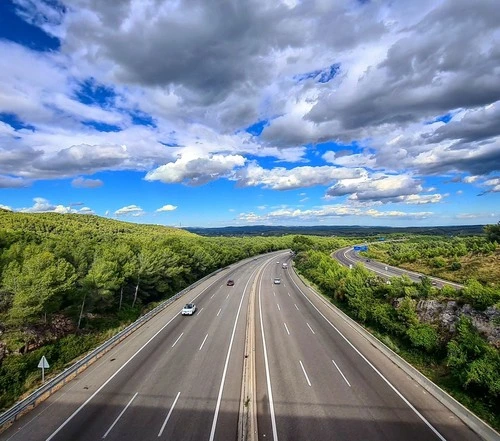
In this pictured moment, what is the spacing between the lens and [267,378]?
22.0 meters

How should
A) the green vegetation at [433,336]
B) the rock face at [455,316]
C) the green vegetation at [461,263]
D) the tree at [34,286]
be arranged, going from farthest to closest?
the green vegetation at [461,263]
the tree at [34,286]
the rock face at [455,316]
the green vegetation at [433,336]

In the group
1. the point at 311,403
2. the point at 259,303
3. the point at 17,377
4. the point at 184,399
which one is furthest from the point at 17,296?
the point at 259,303

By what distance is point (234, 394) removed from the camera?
1975 centimetres

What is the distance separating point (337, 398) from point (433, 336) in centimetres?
1249

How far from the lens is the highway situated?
52.0 feet

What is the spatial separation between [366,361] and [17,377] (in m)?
26.5

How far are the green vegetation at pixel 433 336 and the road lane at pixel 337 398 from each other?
8.71 ft

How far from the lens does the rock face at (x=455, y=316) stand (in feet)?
80.7

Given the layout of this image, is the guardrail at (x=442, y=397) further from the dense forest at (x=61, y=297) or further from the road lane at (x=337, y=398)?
the dense forest at (x=61, y=297)

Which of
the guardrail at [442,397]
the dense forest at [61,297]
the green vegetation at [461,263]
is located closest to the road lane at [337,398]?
the guardrail at [442,397]

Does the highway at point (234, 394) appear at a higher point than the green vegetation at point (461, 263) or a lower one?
lower

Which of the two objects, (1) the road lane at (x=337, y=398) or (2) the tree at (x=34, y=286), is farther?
(2) the tree at (x=34, y=286)

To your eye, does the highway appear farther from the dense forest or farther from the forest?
the dense forest

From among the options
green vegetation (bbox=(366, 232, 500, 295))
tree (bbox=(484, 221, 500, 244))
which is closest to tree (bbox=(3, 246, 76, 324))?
green vegetation (bbox=(366, 232, 500, 295))
